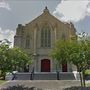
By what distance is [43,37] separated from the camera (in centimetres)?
4034

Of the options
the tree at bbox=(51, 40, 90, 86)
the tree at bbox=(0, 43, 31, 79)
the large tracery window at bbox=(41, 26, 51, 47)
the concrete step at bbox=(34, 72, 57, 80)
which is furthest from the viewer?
the large tracery window at bbox=(41, 26, 51, 47)

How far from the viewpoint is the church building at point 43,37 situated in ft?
129

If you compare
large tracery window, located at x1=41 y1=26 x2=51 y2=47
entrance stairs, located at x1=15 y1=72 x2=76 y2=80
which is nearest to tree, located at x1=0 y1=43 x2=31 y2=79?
entrance stairs, located at x1=15 y1=72 x2=76 y2=80

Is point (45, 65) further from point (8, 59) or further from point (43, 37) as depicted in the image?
point (8, 59)

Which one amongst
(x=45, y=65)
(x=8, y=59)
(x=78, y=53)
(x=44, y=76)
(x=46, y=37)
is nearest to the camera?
(x=8, y=59)

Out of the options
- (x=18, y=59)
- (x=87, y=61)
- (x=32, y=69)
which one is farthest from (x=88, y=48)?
(x=32, y=69)

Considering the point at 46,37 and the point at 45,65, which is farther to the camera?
the point at 46,37

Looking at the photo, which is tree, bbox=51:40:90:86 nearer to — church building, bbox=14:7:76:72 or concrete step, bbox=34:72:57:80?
concrete step, bbox=34:72:57:80

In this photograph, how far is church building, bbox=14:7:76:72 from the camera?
129 ft

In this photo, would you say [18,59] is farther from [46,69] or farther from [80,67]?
[46,69]

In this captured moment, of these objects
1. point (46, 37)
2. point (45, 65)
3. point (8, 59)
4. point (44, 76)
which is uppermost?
point (46, 37)

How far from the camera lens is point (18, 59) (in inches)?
838

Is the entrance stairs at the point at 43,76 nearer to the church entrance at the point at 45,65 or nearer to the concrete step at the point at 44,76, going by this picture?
the concrete step at the point at 44,76

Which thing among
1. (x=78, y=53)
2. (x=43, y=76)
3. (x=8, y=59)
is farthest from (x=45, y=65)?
(x=8, y=59)
